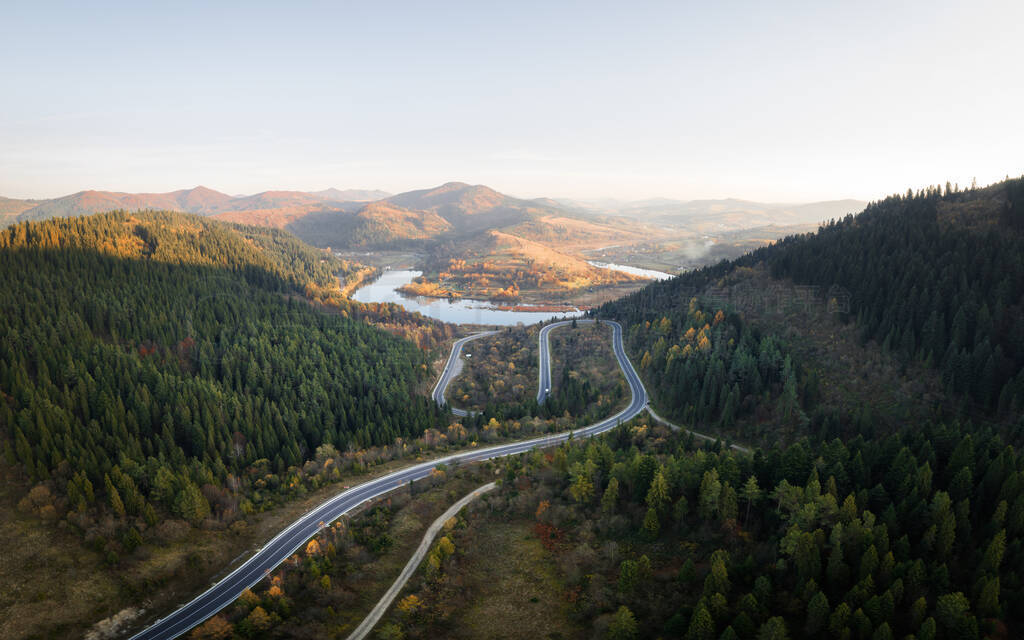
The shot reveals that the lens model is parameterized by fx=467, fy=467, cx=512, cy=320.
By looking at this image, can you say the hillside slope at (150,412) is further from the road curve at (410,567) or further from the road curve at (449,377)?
the road curve at (410,567)

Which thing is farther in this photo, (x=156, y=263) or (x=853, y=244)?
(x=156, y=263)

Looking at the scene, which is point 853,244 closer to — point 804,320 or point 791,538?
point 804,320

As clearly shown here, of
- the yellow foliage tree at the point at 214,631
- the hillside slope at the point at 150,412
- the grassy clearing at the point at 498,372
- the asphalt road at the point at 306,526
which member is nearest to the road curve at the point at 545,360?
the grassy clearing at the point at 498,372

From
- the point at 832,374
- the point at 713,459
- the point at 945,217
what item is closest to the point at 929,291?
the point at 832,374

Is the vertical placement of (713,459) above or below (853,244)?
below

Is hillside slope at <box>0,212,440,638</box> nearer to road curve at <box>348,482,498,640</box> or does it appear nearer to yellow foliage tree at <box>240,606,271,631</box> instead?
yellow foliage tree at <box>240,606,271,631</box>

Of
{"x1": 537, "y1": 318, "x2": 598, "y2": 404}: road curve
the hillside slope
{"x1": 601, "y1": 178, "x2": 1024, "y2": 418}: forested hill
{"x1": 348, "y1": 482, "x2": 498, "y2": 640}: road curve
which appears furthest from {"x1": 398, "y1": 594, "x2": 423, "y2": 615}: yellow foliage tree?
{"x1": 601, "y1": 178, "x2": 1024, "y2": 418}: forested hill

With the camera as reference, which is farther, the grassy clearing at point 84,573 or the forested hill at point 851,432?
the grassy clearing at point 84,573
